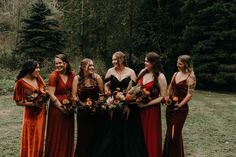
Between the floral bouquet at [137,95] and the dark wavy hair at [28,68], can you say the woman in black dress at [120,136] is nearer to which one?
the floral bouquet at [137,95]

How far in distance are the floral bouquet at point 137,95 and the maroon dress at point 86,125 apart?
0.78m

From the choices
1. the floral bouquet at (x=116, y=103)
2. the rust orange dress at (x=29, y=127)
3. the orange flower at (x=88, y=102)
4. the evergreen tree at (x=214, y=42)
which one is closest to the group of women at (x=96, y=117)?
the rust orange dress at (x=29, y=127)

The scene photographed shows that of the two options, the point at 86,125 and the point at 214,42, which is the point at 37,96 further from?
the point at 214,42

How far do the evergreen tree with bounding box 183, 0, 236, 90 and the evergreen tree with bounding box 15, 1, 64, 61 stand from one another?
9068 mm

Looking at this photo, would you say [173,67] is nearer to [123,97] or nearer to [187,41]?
[187,41]

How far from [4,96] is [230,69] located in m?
12.6

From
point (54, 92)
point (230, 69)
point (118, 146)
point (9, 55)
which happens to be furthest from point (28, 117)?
point (9, 55)

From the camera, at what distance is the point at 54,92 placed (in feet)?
25.8

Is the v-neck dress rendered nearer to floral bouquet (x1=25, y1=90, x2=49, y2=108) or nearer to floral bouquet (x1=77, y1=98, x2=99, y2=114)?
floral bouquet (x1=77, y1=98, x2=99, y2=114)

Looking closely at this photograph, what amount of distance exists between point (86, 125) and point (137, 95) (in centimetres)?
124

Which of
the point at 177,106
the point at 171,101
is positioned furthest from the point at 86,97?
the point at 177,106

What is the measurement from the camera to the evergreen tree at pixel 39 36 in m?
27.0

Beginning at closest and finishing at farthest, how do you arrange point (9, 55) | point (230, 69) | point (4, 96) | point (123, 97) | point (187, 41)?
point (123, 97) < point (4, 96) < point (230, 69) < point (187, 41) < point (9, 55)

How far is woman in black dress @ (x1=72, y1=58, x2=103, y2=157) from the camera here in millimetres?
7988
